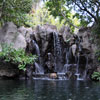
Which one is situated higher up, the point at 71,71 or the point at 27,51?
the point at 27,51

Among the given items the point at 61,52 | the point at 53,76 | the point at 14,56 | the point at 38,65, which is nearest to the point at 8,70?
the point at 14,56

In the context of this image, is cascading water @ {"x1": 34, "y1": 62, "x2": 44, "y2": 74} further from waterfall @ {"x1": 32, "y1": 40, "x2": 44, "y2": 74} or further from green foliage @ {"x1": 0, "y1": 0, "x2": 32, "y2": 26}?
green foliage @ {"x1": 0, "y1": 0, "x2": 32, "y2": 26}

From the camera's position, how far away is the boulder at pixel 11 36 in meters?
16.4

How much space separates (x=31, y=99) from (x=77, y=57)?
12991 millimetres

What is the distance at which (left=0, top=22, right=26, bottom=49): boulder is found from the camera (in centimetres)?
1641

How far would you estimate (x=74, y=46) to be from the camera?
61.4ft

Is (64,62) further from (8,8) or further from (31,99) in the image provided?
(31,99)

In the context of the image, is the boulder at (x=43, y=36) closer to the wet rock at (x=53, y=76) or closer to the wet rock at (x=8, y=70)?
the wet rock at (x=53, y=76)

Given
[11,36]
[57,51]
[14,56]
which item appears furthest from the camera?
[57,51]

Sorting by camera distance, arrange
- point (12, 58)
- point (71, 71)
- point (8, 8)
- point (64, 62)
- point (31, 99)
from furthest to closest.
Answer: point (64, 62), point (71, 71), point (8, 8), point (12, 58), point (31, 99)

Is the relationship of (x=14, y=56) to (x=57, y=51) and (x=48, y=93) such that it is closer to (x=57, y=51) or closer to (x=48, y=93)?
(x=57, y=51)

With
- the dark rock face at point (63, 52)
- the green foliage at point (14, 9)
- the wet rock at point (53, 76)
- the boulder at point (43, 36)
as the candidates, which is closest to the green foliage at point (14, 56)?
the wet rock at point (53, 76)

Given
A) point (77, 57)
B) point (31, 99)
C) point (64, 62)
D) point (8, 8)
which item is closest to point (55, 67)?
point (64, 62)

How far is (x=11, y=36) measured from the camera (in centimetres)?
1684
